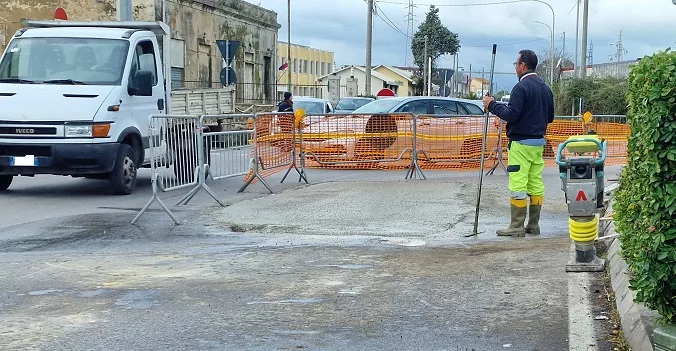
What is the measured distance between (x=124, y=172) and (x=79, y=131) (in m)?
1.05

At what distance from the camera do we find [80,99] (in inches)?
493

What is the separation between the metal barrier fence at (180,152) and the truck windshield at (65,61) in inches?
73.4

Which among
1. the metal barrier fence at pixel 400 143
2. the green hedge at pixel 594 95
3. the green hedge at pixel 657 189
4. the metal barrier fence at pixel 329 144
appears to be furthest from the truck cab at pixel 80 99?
the green hedge at pixel 594 95

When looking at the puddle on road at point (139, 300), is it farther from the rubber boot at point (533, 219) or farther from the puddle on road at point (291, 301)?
the rubber boot at point (533, 219)

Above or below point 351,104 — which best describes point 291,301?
below

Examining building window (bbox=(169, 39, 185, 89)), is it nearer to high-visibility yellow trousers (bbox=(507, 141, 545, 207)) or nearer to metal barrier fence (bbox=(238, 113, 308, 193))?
metal barrier fence (bbox=(238, 113, 308, 193))

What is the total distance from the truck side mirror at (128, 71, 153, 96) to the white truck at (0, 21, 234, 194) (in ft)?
0.05

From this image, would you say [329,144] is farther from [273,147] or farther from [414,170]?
[273,147]

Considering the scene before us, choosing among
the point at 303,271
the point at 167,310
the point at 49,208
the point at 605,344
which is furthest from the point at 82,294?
the point at 49,208

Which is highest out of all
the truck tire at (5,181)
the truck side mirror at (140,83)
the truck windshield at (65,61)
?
the truck windshield at (65,61)

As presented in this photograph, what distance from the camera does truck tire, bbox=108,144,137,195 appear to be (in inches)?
512

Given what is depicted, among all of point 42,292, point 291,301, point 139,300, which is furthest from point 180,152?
point 291,301

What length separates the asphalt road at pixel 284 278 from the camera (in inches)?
211

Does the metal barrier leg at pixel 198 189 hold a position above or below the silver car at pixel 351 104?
below
